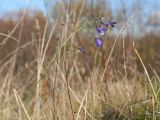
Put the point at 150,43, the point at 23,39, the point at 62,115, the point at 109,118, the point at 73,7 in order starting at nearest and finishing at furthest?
the point at 109,118 → the point at 62,115 → the point at 73,7 → the point at 23,39 → the point at 150,43

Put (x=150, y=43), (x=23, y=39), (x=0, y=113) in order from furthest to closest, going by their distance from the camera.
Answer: (x=150, y=43) → (x=23, y=39) → (x=0, y=113)

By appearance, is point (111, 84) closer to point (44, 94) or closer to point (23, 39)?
point (44, 94)

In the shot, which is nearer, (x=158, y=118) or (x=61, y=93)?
(x=158, y=118)

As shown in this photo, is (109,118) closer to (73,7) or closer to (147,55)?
(73,7)

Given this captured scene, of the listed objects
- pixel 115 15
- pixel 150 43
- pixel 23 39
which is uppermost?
pixel 115 15

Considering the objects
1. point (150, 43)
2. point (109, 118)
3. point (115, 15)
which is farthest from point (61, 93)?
point (150, 43)

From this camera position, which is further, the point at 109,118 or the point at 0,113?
the point at 0,113

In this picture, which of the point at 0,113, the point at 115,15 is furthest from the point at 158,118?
the point at 115,15

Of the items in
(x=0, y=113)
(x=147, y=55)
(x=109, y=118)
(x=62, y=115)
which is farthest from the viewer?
(x=147, y=55)

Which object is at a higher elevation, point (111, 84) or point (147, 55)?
point (111, 84)
